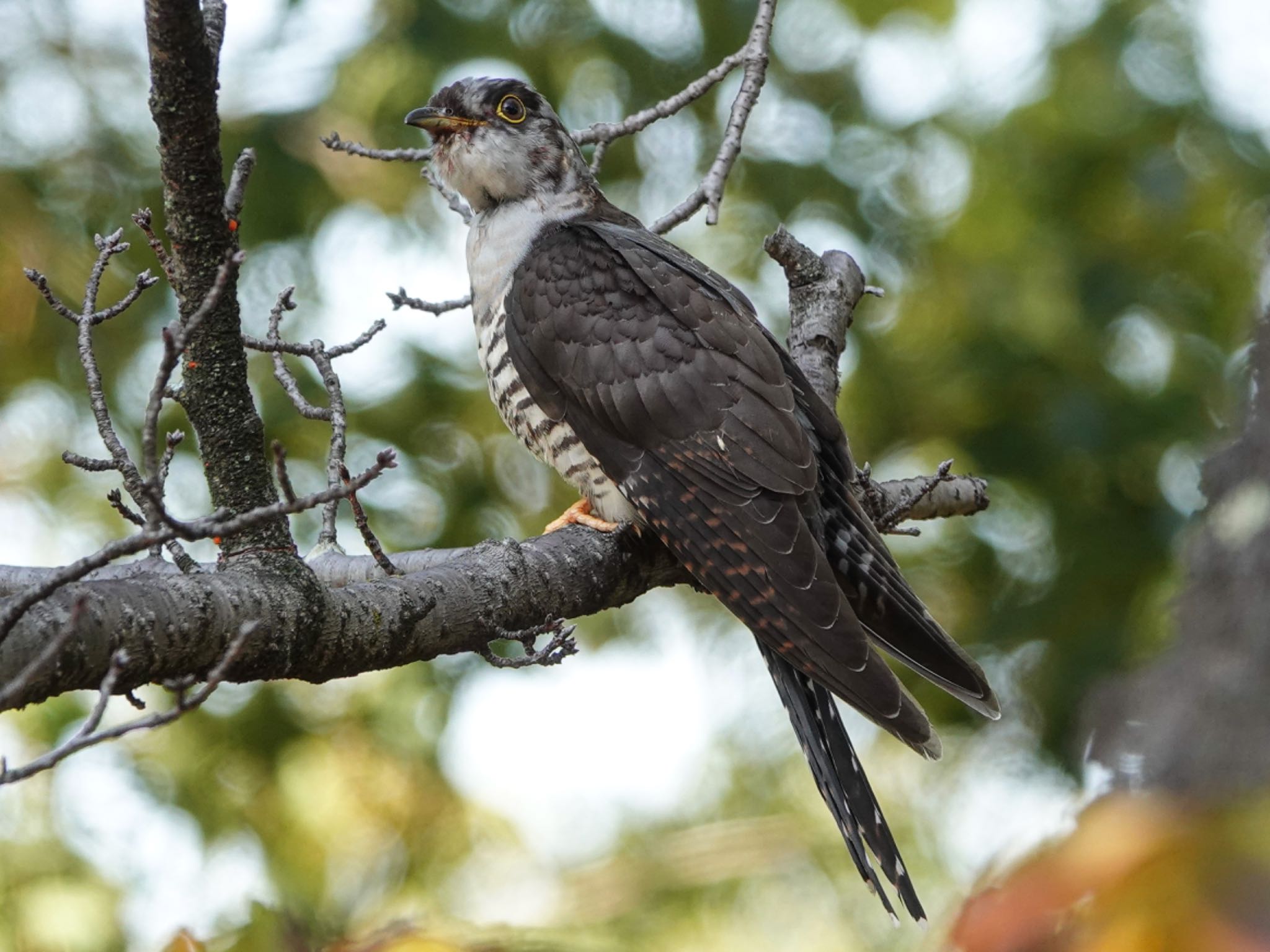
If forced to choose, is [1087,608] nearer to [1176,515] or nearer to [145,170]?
[1176,515]

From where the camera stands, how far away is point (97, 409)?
6.72 feet

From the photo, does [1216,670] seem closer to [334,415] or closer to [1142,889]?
[1142,889]

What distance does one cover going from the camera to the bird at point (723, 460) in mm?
3049

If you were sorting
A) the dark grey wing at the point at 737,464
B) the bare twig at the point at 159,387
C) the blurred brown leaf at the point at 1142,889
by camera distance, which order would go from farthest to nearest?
the dark grey wing at the point at 737,464 → the bare twig at the point at 159,387 → the blurred brown leaf at the point at 1142,889

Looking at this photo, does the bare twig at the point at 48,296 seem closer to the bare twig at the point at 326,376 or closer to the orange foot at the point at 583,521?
the bare twig at the point at 326,376

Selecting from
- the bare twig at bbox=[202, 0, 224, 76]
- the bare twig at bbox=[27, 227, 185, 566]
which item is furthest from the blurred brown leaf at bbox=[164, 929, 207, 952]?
the bare twig at bbox=[202, 0, 224, 76]

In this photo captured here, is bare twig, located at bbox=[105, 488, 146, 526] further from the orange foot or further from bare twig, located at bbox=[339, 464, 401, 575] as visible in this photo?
the orange foot

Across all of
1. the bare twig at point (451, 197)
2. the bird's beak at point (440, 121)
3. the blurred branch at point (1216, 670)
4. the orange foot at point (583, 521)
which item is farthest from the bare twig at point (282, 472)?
the bird's beak at point (440, 121)

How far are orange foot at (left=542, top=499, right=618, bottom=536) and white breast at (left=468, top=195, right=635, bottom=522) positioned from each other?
0.09ft

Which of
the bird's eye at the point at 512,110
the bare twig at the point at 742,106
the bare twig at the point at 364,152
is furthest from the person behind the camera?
the bird's eye at the point at 512,110

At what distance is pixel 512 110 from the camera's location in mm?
4289

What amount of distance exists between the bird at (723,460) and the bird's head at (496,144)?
0.19 m

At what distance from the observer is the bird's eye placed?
14.0 ft

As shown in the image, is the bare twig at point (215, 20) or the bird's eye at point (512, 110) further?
the bird's eye at point (512, 110)
